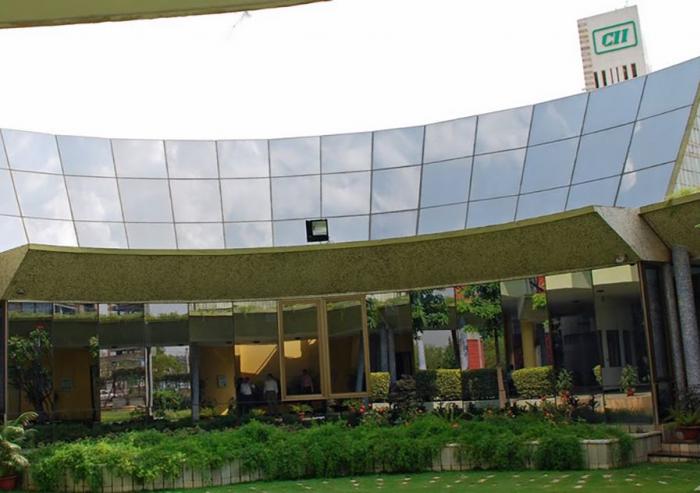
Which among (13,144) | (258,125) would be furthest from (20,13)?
(258,125)

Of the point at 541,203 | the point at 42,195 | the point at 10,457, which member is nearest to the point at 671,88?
the point at 541,203

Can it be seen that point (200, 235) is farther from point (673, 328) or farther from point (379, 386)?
point (673, 328)

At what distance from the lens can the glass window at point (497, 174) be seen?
19156 mm

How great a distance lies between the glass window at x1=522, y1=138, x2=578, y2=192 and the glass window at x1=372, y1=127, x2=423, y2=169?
2.81m

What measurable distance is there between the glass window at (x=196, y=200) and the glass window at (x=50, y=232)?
248 cm

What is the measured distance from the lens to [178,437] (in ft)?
47.7

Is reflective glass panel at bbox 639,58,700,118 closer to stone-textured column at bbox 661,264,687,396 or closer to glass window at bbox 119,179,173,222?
stone-textured column at bbox 661,264,687,396

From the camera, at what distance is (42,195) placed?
62.4ft

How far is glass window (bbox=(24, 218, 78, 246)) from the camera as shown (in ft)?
60.4

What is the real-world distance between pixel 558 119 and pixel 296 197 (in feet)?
21.5

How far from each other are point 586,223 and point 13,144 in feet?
42.7

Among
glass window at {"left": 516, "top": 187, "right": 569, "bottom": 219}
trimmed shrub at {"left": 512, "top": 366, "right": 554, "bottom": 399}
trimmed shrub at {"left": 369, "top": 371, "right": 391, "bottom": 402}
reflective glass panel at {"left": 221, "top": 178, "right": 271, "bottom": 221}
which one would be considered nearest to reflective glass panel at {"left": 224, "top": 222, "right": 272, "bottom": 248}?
reflective glass panel at {"left": 221, "top": 178, "right": 271, "bottom": 221}

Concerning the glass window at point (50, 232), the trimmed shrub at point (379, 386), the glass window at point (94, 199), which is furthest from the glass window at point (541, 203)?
the glass window at point (50, 232)

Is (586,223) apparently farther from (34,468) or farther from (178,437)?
(34,468)
